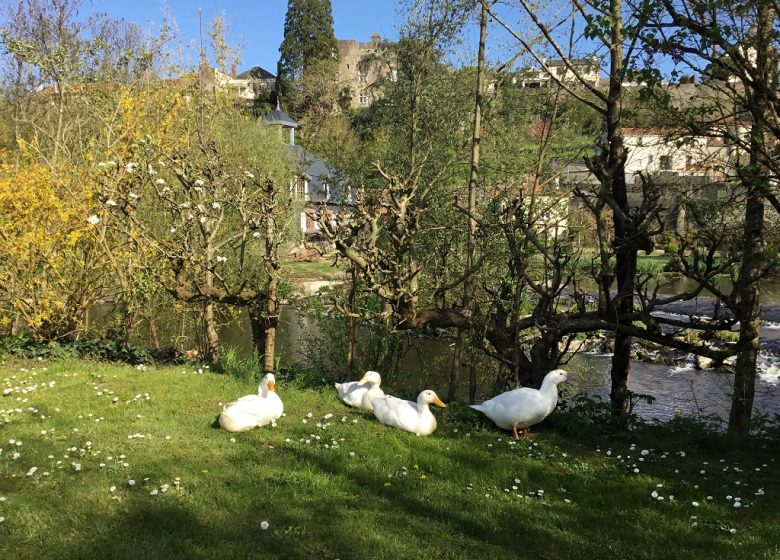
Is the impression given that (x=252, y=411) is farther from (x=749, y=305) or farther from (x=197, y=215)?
(x=749, y=305)

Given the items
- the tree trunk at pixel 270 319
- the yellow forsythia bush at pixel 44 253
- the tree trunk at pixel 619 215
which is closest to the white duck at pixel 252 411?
the tree trunk at pixel 270 319

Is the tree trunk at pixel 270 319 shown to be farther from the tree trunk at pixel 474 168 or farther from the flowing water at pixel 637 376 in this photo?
the tree trunk at pixel 474 168

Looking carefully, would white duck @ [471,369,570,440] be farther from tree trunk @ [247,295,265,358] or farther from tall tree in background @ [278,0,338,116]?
tall tree in background @ [278,0,338,116]

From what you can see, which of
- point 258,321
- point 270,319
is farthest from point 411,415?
point 258,321

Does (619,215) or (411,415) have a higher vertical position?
(619,215)

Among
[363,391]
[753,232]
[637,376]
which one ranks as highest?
[753,232]

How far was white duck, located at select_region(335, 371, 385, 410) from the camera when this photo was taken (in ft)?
27.6

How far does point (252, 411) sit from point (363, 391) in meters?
1.81

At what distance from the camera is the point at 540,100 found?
1361 cm

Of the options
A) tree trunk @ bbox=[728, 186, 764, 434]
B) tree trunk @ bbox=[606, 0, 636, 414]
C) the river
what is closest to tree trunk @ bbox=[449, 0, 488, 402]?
the river

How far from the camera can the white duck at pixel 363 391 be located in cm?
841

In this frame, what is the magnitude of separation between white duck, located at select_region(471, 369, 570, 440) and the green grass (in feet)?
0.75

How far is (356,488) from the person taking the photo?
5.65m

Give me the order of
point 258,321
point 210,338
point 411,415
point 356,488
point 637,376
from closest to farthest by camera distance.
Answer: point 356,488
point 411,415
point 258,321
point 210,338
point 637,376
